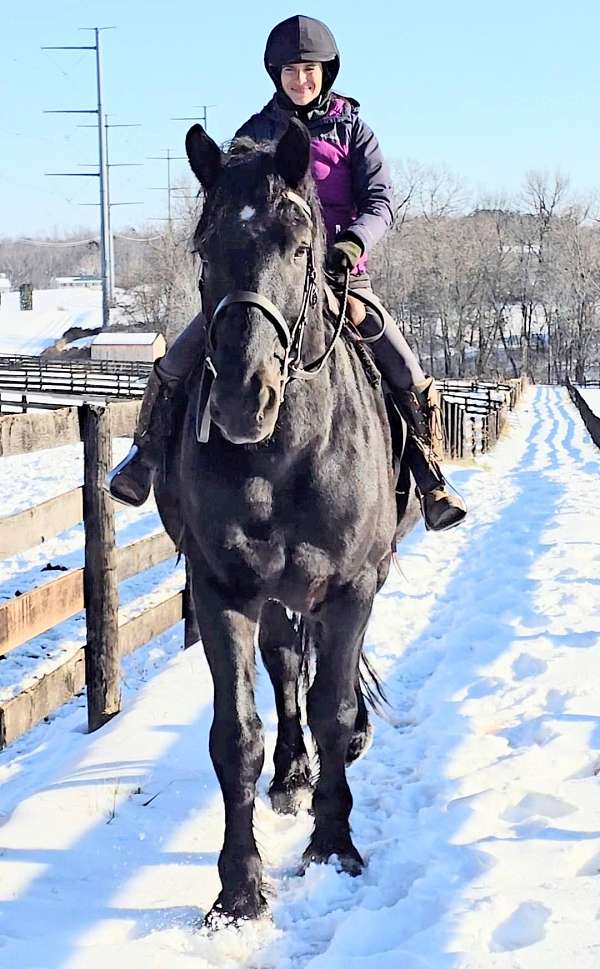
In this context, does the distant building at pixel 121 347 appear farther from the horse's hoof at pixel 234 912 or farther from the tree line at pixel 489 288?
the horse's hoof at pixel 234 912

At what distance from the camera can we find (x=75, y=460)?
20.5 m

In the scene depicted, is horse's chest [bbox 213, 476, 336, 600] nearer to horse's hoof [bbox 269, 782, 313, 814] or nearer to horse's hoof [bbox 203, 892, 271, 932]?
horse's hoof [bbox 203, 892, 271, 932]

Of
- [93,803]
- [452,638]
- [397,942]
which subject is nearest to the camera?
[397,942]

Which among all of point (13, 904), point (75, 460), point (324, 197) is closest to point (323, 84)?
point (324, 197)

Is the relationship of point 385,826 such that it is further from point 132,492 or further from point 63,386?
point 63,386

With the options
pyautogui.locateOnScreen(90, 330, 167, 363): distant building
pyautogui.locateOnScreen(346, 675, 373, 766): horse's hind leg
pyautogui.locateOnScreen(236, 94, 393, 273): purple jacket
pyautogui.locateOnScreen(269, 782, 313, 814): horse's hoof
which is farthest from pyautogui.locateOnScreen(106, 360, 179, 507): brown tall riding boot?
pyautogui.locateOnScreen(90, 330, 167, 363): distant building

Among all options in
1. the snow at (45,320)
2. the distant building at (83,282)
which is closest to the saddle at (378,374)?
the snow at (45,320)

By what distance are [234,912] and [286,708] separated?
1.48 m

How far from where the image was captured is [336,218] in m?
4.49

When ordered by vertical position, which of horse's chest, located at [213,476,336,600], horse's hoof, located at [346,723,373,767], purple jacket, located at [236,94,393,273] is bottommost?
horse's hoof, located at [346,723,373,767]

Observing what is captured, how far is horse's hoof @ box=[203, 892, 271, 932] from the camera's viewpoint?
3465 mm

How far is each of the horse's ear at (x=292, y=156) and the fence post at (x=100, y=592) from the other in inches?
122

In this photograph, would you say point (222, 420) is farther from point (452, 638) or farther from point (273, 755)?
point (452, 638)

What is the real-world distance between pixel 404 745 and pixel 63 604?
7.86ft
